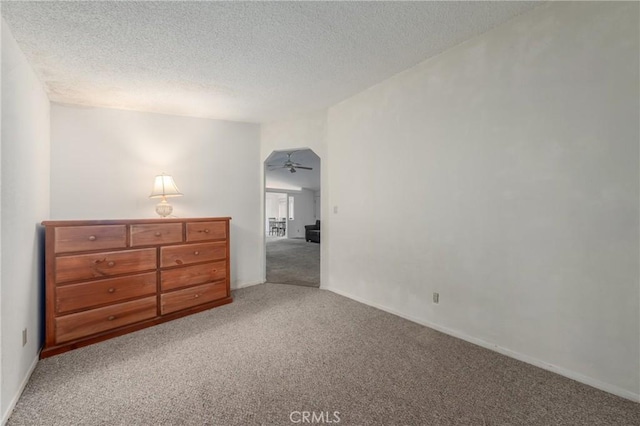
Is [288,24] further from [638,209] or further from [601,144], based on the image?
[638,209]

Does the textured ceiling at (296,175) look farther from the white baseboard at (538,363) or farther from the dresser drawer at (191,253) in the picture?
the white baseboard at (538,363)

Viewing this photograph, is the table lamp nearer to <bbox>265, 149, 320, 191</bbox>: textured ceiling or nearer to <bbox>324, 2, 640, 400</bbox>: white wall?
<bbox>324, 2, 640, 400</bbox>: white wall

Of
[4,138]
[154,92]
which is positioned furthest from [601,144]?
[154,92]

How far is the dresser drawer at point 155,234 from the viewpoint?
106 inches

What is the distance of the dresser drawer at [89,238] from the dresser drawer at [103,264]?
7 cm

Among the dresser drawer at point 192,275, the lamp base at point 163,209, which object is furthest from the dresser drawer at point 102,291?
Result: the lamp base at point 163,209

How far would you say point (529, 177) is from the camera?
201 cm

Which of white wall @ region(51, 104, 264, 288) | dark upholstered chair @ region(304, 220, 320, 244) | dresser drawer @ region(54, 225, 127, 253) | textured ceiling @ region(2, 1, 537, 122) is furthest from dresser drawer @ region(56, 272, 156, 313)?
dark upholstered chair @ region(304, 220, 320, 244)

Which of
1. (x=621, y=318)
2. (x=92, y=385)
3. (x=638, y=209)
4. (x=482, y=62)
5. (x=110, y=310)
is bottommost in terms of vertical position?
(x=92, y=385)

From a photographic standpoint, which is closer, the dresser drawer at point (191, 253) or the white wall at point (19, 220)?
the white wall at point (19, 220)

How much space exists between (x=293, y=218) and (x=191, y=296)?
936 centimetres

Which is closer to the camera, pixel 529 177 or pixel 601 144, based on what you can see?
pixel 601 144

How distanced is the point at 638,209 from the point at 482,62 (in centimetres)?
148

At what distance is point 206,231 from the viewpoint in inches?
126
